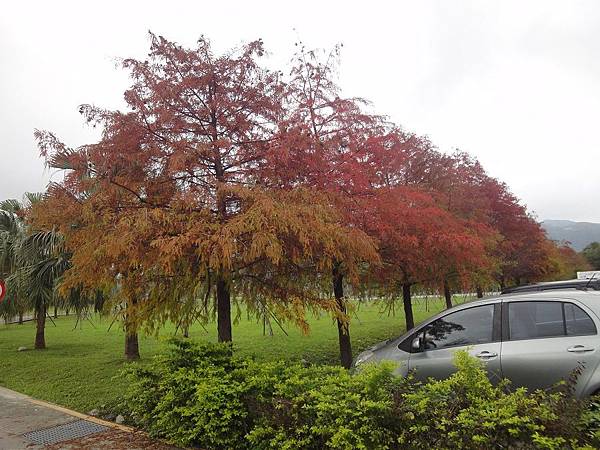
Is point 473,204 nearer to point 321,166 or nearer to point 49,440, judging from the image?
point 321,166

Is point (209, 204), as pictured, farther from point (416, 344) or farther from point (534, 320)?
point (534, 320)

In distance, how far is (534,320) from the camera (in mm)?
4945

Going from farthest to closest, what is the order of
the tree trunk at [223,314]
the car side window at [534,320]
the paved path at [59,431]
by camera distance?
1. the tree trunk at [223,314]
2. the paved path at [59,431]
3. the car side window at [534,320]

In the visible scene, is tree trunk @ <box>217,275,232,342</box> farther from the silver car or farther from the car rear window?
the car rear window

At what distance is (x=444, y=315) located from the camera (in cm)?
562

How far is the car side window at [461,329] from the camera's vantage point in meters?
5.25

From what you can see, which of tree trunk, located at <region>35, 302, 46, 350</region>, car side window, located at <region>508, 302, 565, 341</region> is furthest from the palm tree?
car side window, located at <region>508, 302, 565, 341</region>

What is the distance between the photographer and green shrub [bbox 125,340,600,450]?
2.95m

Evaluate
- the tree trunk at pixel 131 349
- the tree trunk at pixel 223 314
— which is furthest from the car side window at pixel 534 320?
the tree trunk at pixel 131 349

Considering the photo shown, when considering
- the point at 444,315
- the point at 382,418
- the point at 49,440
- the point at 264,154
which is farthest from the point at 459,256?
the point at 49,440

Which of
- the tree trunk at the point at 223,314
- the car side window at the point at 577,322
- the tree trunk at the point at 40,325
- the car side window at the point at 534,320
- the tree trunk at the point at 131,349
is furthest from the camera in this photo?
the tree trunk at the point at 40,325

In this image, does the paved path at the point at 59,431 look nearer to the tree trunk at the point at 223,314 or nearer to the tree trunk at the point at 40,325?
the tree trunk at the point at 223,314

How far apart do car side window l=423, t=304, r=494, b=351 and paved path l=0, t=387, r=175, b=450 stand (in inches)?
128

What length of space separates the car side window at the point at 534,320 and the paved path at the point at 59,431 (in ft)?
12.8
